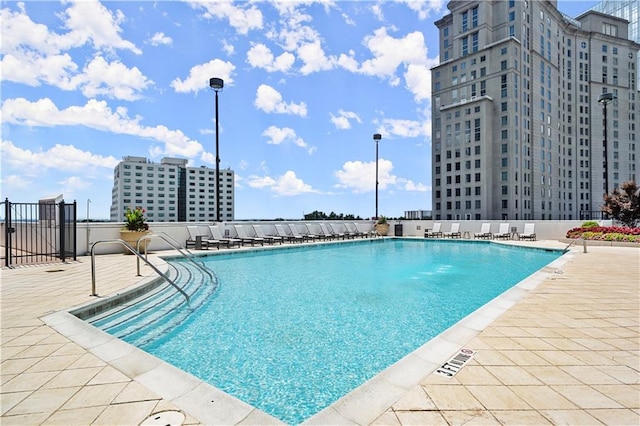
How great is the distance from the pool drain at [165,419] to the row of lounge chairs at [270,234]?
1130 centimetres

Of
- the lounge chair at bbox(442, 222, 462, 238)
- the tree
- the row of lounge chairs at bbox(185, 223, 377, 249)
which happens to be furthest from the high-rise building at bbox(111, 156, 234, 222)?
the tree

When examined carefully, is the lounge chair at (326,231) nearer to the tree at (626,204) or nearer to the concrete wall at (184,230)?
the concrete wall at (184,230)

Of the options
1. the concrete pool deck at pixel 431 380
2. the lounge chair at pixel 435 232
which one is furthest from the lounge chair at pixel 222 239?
the lounge chair at pixel 435 232

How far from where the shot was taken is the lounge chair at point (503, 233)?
1872 centimetres

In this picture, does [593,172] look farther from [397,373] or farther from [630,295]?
[397,373]

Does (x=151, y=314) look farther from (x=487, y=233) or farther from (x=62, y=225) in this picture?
(x=487, y=233)

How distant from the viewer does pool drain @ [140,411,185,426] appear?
80.6 inches

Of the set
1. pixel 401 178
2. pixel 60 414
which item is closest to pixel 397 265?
pixel 60 414

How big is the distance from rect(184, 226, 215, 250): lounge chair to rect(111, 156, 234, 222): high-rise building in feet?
267

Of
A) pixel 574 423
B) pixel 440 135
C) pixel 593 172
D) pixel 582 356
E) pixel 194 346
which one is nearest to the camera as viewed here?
pixel 574 423

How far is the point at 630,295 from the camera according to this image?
5.54 m

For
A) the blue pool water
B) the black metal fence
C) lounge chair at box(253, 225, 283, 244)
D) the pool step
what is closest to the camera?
the blue pool water

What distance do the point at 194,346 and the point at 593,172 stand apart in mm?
68518

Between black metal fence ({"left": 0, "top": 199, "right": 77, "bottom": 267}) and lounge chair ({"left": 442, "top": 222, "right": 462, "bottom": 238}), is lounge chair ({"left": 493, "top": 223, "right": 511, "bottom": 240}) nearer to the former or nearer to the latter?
lounge chair ({"left": 442, "top": 222, "right": 462, "bottom": 238})
